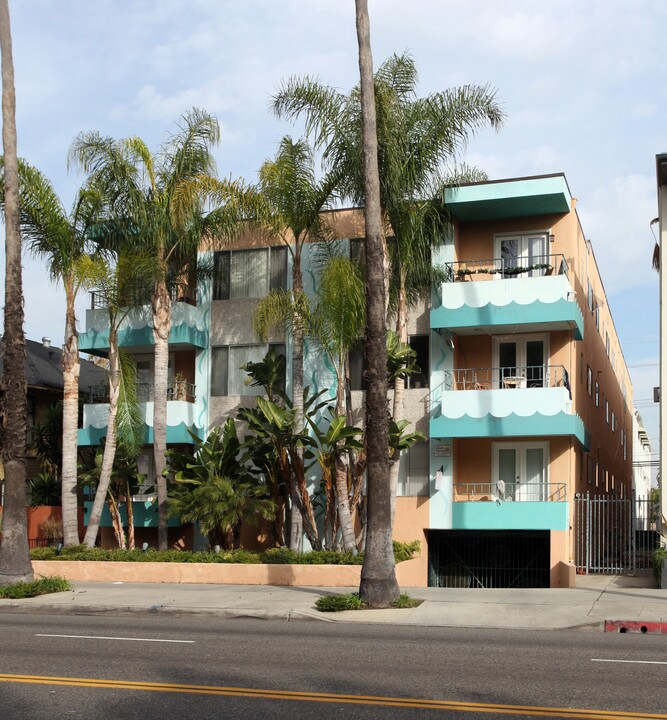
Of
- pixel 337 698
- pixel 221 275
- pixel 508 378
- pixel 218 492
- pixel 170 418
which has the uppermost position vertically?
pixel 221 275

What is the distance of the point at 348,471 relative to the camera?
84.6 ft

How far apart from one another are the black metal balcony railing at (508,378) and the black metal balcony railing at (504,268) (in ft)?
8.21

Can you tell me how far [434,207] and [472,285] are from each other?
7.30 ft

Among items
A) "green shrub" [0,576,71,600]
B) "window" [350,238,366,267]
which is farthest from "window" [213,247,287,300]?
"green shrub" [0,576,71,600]

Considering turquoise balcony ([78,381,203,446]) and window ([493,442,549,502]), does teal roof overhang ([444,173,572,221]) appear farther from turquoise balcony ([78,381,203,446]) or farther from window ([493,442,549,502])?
turquoise balcony ([78,381,203,446])

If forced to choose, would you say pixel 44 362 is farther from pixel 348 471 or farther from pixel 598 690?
pixel 598 690

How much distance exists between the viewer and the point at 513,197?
26.1 meters

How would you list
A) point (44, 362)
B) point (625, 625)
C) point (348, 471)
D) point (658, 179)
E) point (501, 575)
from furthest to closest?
1. point (44, 362)
2. point (501, 575)
3. point (348, 471)
4. point (658, 179)
5. point (625, 625)

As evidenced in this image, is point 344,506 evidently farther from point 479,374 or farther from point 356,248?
point 356,248

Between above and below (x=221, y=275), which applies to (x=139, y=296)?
below

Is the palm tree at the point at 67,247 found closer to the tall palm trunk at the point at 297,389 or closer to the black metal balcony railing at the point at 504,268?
the tall palm trunk at the point at 297,389

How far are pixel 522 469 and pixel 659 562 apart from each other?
19.2 feet

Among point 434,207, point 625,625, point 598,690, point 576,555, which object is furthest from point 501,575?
point 598,690

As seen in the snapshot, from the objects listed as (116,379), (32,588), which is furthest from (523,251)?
(32,588)
